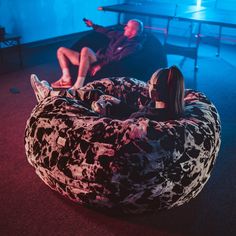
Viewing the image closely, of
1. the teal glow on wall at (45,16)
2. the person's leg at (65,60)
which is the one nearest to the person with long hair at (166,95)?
the person's leg at (65,60)

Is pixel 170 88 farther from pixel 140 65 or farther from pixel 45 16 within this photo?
pixel 45 16

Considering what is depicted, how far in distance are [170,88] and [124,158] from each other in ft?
1.79

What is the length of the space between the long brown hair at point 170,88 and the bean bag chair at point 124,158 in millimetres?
109

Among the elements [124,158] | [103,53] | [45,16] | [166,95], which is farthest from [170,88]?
[45,16]

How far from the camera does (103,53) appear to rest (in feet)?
12.9

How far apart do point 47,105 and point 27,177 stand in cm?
55

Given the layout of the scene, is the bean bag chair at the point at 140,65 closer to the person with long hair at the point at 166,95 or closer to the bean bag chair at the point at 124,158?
the person with long hair at the point at 166,95

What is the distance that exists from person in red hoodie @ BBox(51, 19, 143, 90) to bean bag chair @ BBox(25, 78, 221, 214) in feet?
5.98

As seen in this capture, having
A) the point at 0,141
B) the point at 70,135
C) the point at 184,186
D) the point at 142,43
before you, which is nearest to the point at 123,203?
the point at 184,186

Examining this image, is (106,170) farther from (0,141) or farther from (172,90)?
(0,141)

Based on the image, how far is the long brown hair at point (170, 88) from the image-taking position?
1.97m

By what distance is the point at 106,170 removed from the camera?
5.71 feet

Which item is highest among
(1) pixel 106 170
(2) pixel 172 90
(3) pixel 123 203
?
(2) pixel 172 90

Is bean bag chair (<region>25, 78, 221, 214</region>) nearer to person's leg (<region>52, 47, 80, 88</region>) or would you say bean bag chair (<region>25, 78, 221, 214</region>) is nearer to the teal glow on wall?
person's leg (<region>52, 47, 80, 88</region>)
